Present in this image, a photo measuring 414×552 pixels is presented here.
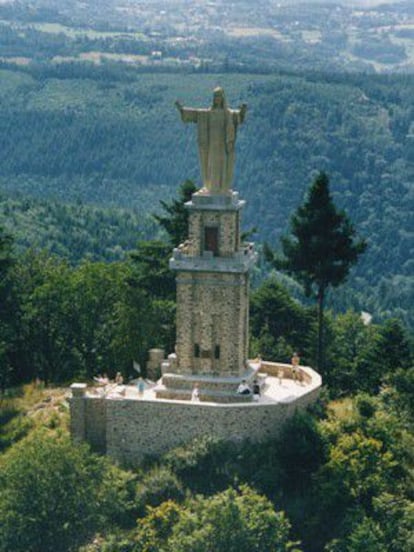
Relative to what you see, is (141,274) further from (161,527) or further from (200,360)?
(161,527)

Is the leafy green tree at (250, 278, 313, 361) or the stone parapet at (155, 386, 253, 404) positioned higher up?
the stone parapet at (155, 386, 253, 404)

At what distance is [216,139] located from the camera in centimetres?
5072

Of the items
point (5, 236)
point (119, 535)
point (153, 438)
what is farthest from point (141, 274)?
point (119, 535)

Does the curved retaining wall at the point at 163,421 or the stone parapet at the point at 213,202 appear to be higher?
the stone parapet at the point at 213,202

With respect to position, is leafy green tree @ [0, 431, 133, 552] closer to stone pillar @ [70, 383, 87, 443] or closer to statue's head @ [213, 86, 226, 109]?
stone pillar @ [70, 383, 87, 443]

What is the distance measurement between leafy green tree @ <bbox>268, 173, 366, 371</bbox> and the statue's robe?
7.84 m

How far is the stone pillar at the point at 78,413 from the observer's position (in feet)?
167

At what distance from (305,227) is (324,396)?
29.5ft

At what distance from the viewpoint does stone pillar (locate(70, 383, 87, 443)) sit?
167 ft

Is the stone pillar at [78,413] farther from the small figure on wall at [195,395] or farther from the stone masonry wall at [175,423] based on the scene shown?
the small figure on wall at [195,395]

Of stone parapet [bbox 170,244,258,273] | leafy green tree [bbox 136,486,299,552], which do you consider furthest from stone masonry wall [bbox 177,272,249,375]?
leafy green tree [bbox 136,486,299,552]

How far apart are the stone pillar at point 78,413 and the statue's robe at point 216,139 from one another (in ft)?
33.7

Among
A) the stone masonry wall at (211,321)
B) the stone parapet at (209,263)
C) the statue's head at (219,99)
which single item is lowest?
the stone masonry wall at (211,321)

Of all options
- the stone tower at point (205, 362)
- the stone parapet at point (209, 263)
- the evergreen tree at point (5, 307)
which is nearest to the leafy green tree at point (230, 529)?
the stone tower at point (205, 362)
